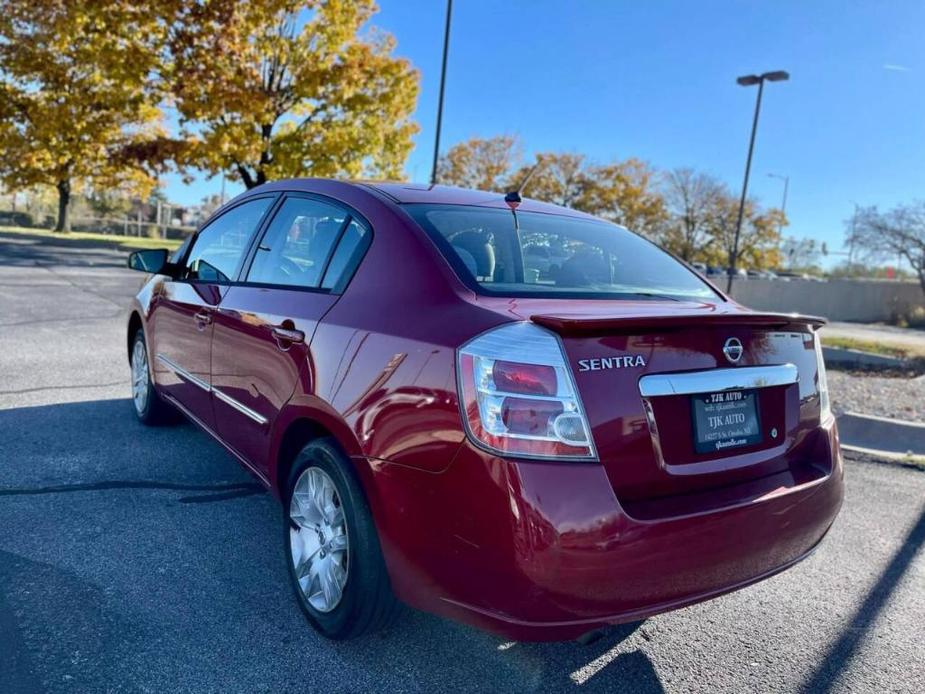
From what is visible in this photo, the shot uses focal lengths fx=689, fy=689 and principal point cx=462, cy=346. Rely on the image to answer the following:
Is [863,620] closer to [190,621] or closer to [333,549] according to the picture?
[333,549]

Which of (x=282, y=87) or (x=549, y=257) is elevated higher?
(x=282, y=87)

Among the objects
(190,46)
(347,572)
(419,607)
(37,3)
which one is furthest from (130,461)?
(37,3)

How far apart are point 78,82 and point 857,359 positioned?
24.2 meters

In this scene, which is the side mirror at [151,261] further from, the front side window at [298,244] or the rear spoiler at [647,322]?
the rear spoiler at [647,322]

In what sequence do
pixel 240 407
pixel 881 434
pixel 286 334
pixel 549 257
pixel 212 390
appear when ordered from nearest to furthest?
pixel 286 334 < pixel 549 257 < pixel 240 407 < pixel 212 390 < pixel 881 434

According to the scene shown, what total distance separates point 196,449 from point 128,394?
66.8 inches

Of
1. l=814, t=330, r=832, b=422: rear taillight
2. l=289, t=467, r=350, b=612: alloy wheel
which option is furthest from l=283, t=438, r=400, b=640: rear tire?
l=814, t=330, r=832, b=422: rear taillight

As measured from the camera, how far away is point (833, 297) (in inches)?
1116

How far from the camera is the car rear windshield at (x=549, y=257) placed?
256 centimetres

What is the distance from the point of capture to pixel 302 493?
2709mm

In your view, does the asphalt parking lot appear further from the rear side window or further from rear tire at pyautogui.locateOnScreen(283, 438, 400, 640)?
the rear side window

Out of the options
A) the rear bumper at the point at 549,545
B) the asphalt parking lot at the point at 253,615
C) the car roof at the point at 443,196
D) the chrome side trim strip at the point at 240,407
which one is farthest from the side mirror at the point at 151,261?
the rear bumper at the point at 549,545

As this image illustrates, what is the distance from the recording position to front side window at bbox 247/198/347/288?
292 centimetres

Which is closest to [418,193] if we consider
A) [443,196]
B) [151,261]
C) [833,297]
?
[443,196]
